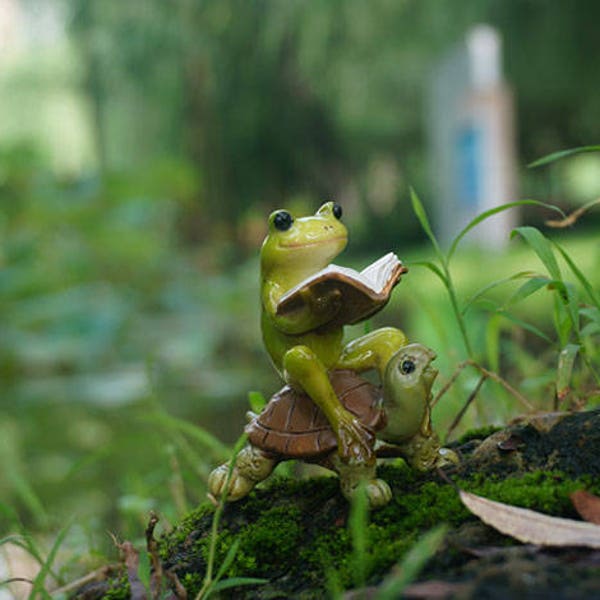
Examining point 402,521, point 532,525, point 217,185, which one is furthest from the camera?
point 217,185

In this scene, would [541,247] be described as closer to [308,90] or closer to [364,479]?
[364,479]

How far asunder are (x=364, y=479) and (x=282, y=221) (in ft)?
0.89

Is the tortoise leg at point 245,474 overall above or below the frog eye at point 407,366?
below

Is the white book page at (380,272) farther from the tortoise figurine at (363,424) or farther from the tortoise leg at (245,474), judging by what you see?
the tortoise leg at (245,474)

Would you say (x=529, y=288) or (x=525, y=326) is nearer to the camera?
(x=529, y=288)

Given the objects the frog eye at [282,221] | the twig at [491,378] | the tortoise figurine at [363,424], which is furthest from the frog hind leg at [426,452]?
the frog eye at [282,221]

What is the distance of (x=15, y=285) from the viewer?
468 cm

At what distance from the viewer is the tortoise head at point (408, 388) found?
0.78 m

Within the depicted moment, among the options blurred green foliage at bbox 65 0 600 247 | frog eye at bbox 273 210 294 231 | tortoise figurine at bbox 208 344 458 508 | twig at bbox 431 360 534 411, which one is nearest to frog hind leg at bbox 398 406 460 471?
tortoise figurine at bbox 208 344 458 508

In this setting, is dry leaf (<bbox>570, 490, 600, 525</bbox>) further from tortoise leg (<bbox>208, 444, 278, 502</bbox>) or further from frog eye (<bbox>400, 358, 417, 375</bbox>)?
tortoise leg (<bbox>208, 444, 278, 502</bbox>)

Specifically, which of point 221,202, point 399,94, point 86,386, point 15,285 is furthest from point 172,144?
point 86,386

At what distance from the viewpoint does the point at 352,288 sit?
0.77 m

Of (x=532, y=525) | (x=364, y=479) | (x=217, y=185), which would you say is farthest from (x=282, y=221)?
(x=217, y=185)

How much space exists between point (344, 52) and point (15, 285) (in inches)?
122
